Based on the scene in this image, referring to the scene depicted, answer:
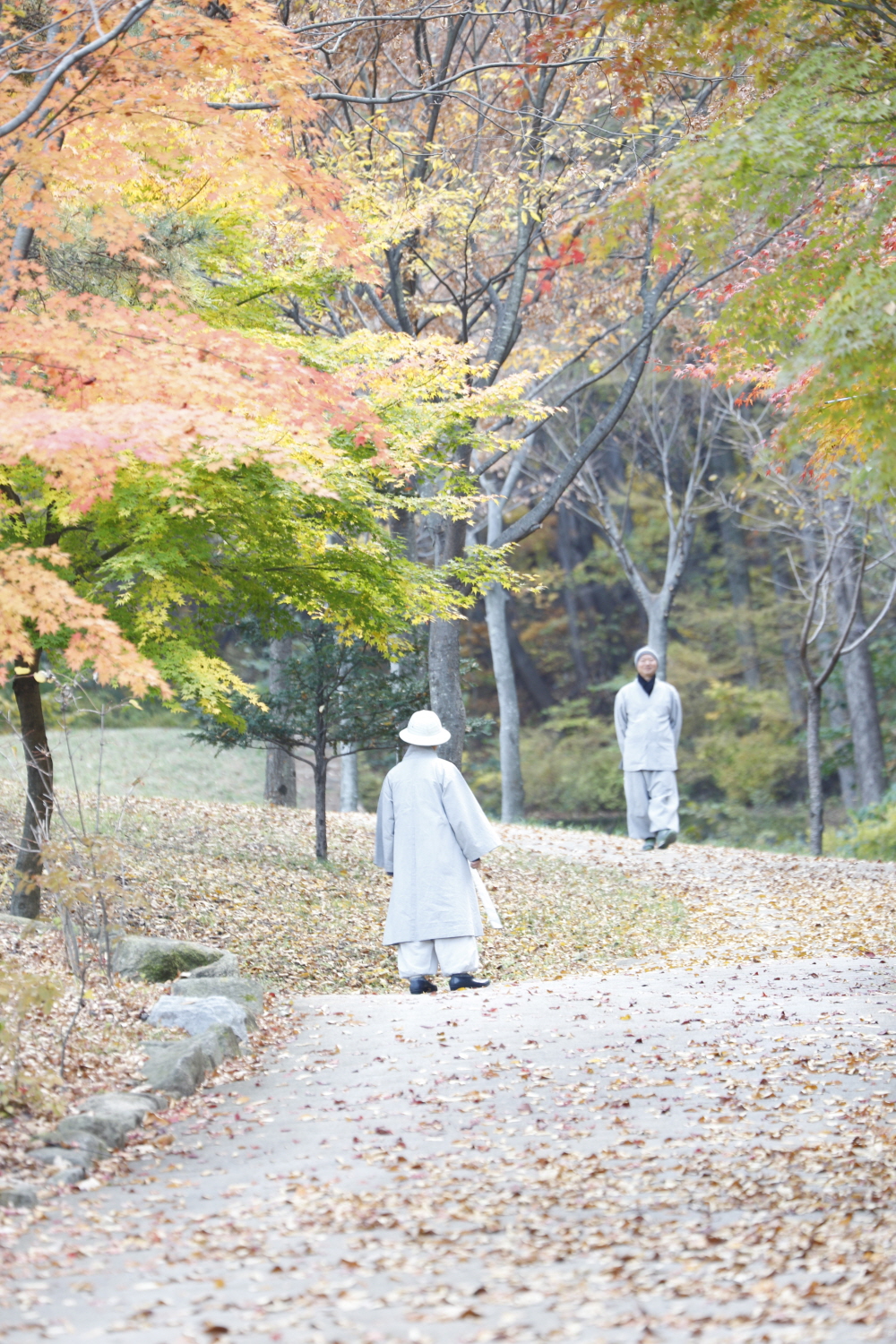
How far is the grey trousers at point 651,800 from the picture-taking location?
12.1m

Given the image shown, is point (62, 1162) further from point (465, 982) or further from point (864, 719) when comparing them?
point (864, 719)

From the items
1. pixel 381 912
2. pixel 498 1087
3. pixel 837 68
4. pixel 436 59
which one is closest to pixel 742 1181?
pixel 498 1087

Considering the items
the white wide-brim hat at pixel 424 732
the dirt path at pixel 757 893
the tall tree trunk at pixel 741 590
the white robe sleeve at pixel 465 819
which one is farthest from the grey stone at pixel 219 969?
the tall tree trunk at pixel 741 590

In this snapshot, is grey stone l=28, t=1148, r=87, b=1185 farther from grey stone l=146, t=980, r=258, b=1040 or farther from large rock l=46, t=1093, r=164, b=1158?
grey stone l=146, t=980, r=258, b=1040

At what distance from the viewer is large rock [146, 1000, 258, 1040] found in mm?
5353

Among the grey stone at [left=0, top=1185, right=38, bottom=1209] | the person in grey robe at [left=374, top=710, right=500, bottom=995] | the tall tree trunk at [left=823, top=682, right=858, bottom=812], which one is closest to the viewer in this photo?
the grey stone at [left=0, top=1185, right=38, bottom=1209]

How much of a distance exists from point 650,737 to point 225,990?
6.87m

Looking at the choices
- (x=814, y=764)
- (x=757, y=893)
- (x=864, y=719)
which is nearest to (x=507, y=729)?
(x=864, y=719)

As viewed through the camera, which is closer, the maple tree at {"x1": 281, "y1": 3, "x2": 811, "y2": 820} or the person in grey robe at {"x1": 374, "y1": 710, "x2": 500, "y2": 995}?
the person in grey robe at {"x1": 374, "y1": 710, "x2": 500, "y2": 995}

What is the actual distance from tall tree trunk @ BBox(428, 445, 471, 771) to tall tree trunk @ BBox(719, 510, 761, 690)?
13.2m

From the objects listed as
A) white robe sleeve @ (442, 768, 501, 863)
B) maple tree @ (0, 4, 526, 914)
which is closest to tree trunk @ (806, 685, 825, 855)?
maple tree @ (0, 4, 526, 914)

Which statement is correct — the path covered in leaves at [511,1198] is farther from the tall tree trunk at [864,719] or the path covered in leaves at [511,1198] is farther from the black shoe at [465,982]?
the tall tree trunk at [864,719]

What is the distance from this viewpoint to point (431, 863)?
6863 millimetres

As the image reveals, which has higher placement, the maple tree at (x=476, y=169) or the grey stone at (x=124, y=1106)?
the maple tree at (x=476, y=169)
